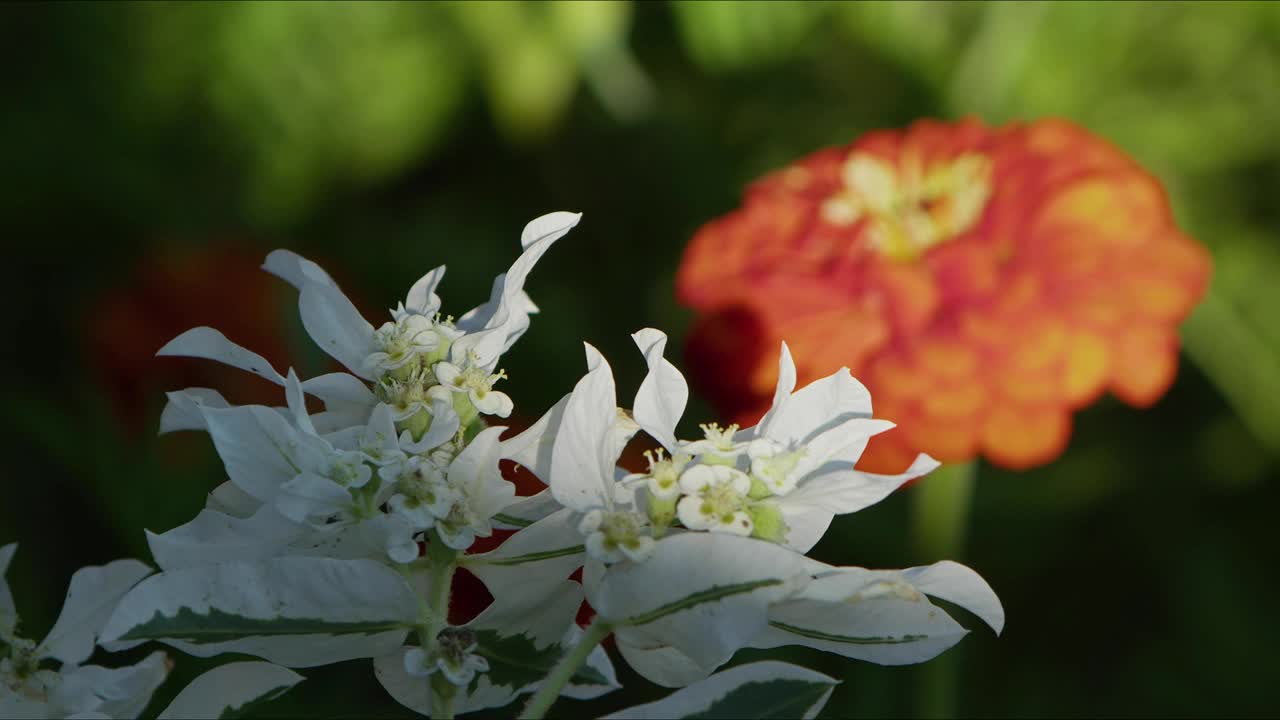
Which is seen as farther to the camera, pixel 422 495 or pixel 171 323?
pixel 171 323

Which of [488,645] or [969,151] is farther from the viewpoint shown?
[969,151]

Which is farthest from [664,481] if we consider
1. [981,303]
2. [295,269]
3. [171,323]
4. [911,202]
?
[171,323]

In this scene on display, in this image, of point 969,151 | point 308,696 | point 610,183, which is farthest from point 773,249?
point 610,183

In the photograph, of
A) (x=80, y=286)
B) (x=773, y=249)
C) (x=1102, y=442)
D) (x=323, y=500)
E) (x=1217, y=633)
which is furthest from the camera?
(x=80, y=286)

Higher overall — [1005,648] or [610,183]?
[610,183]

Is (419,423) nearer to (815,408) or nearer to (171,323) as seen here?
(815,408)

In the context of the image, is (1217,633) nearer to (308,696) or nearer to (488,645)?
(308,696)
